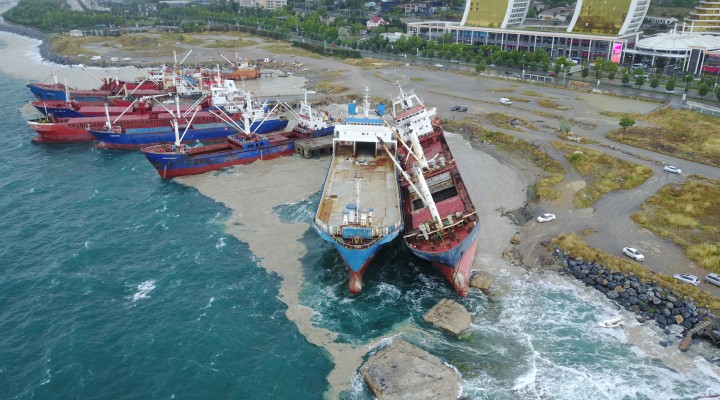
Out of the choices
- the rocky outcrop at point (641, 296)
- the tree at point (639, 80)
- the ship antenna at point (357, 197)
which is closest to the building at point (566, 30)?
the tree at point (639, 80)

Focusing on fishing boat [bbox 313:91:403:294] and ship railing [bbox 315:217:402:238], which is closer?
fishing boat [bbox 313:91:403:294]

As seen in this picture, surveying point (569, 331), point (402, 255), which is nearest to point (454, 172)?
point (402, 255)

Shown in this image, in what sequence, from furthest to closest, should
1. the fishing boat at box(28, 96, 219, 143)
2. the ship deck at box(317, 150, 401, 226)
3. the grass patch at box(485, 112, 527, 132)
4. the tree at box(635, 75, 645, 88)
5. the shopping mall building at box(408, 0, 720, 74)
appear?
the shopping mall building at box(408, 0, 720, 74) < the tree at box(635, 75, 645, 88) < the grass patch at box(485, 112, 527, 132) < the fishing boat at box(28, 96, 219, 143) < the ship deck at box(317, 150, 401, 226)

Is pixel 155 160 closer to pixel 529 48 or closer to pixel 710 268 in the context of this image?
pixel 710 268

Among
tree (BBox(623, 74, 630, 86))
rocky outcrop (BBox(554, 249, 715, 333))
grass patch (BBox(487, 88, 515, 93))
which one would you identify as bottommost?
rocky outcrop (BBox(554, 249, 715, 333))

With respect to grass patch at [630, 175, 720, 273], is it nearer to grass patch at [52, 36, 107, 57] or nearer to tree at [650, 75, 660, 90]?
tree at [650, 75, 660, 90]

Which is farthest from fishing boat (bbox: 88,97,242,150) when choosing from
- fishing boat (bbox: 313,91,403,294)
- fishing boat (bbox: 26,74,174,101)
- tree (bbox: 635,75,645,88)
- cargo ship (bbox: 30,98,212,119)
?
tree (bbox: 635,75,645,88)

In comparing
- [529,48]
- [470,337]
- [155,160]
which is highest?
[529,48]
